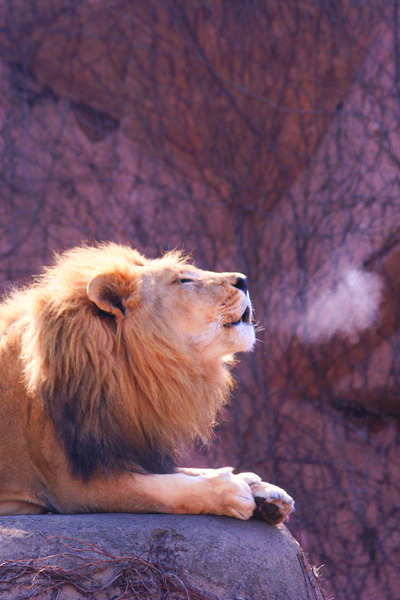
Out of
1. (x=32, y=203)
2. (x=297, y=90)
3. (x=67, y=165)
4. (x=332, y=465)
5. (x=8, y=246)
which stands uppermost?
(x=297, y=90)

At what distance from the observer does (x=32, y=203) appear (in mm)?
4863

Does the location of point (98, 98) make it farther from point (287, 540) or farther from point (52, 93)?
point (287, 540)

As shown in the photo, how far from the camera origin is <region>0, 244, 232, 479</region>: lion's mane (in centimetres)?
271

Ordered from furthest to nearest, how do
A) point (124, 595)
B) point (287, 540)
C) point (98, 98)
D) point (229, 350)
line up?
point (98, 98)
point (229, 350)
point (287, 540)
point (124, 595)

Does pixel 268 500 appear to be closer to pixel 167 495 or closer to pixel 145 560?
pixel 167 495

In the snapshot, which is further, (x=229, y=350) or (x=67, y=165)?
(x=67, y=165)

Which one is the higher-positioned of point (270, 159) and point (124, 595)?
point (270, 159)

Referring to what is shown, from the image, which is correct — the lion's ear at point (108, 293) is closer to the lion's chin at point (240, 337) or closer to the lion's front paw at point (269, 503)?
the lion's chin at point (240, 337)

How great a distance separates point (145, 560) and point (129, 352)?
808 millimetres

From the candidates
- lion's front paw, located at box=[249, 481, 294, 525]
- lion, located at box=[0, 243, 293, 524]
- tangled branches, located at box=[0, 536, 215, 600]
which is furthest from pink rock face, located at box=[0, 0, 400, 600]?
tangled branches, located at box=[0, 536, 215, 600]

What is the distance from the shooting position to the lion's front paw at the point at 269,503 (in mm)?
2693

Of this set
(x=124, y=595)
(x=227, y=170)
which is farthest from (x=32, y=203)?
(x=124, y=595)

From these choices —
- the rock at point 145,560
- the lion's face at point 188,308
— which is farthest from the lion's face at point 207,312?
the rock at point 145,560

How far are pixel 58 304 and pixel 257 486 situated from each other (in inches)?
37.1
